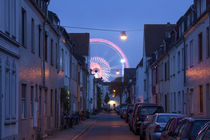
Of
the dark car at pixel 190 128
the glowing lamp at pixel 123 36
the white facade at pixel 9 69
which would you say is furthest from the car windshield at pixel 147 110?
the dark car at pixel 190 128

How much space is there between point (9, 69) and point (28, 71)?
145 inches

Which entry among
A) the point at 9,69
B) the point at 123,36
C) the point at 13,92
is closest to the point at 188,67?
the point at 123,36

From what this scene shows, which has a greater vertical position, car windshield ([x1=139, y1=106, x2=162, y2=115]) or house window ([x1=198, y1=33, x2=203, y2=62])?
house window ([x1=198, y1=33, x2=203, y2=62])

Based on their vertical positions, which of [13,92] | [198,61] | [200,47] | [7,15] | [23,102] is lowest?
[23,102]

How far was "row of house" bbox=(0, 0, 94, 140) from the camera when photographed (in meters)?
15.6

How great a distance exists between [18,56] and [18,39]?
2.39 ft

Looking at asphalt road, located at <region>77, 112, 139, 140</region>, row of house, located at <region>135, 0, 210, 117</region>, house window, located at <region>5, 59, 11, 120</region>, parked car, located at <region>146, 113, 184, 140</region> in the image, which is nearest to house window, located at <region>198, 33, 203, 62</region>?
row of house, located at <region>135, 0, 210, 117</region>

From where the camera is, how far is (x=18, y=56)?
17.2 meters

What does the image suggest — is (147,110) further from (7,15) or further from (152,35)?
(152,35)

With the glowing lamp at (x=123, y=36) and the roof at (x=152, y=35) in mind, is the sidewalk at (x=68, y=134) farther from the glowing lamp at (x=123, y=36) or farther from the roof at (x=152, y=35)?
the roof at (x=152, y=35)

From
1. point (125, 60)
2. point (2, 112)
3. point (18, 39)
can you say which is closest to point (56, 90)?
point (18, 39)

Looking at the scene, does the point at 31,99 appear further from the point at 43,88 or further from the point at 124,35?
the point at 124,35

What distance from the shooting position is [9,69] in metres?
15.9

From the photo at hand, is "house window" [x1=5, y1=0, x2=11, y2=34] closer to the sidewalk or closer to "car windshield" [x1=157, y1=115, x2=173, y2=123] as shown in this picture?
"car windshield" [x1=157, y1=115, x2=173, y2=123]
